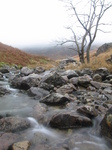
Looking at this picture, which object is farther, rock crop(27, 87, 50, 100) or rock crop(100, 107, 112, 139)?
rock crop(27, 87, 50, 100)

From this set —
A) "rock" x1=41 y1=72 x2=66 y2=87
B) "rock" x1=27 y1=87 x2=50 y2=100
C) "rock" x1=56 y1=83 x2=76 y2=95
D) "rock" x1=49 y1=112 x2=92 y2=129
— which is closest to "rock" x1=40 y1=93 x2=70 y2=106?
"rock" x1=27 y1=87 x2=50 y2=100

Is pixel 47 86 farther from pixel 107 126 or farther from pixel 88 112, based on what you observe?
pixel 107 126

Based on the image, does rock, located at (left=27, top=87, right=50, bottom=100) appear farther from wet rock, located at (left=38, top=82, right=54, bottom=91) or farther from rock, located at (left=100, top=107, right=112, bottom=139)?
rock, located at (left=100, top=107, right=112, bottom=139)

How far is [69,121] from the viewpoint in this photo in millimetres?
3434

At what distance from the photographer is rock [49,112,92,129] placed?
342 centimetres

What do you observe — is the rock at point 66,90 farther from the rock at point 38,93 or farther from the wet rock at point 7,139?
the wet rock at point 7,139

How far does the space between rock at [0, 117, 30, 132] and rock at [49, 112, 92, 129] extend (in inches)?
21.7

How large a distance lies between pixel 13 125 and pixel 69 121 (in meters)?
1.09

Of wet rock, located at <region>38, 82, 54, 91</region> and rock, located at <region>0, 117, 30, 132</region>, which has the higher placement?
wet rock, located at <region>38, 82, 54, 91</region>

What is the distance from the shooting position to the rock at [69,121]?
11.2 ft

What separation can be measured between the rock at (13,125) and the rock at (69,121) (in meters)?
0.55

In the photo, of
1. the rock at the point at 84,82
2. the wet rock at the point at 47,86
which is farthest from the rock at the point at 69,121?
the rock at the point at 84,82

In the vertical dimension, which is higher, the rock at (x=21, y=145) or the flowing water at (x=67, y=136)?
the rock at (x=21, y=145)

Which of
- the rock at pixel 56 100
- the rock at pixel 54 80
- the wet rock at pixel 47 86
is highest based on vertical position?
the rock at pixel 54 80
